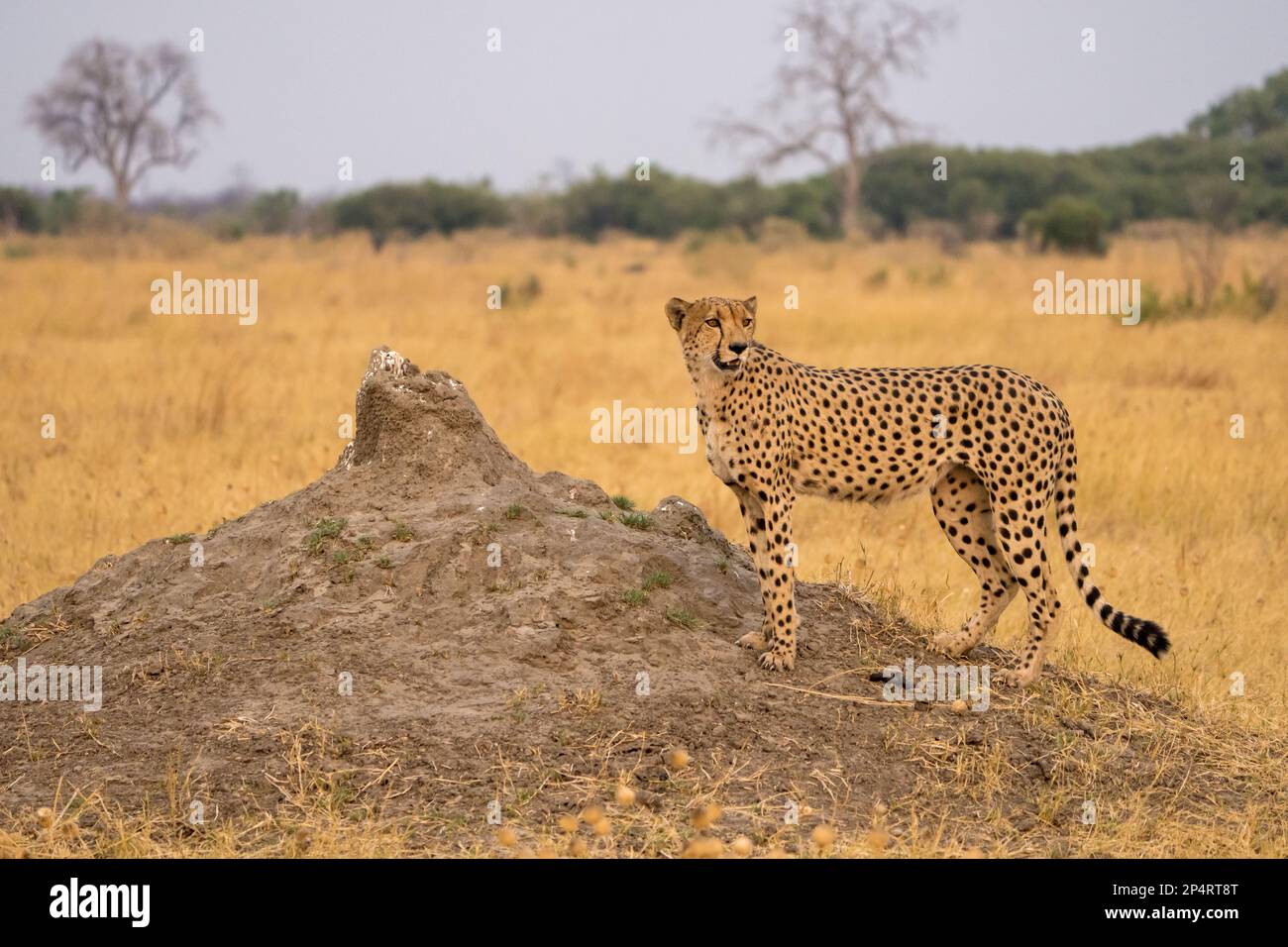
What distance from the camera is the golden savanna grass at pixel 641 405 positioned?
7.94 m

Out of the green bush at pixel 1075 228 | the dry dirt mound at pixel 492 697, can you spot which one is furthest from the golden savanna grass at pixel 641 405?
the green bush at pixel 1075 228

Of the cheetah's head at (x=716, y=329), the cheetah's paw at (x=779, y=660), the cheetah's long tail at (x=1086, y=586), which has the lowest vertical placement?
the cheetah's paw at (x=779, y=660)

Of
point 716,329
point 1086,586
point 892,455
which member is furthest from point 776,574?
point 1086,586

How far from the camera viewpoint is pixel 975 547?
19.8 ft

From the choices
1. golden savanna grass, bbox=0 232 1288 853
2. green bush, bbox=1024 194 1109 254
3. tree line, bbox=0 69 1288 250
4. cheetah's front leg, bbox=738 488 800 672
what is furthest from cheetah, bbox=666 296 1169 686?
tree line, bbox=0 69 1288 250

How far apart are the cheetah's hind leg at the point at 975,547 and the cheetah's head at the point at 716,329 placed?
3.77 feet

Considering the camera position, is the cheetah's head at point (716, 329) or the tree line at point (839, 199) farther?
the tree line at point (839, 199)

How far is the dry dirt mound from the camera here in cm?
483

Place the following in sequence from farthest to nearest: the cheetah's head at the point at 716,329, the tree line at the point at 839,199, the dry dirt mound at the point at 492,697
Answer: the tree line at the point at 839,199 → the cheetah's head at the point at 716,329 → the dry dirt mound at the point at 492,697

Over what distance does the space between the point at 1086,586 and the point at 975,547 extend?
503mm

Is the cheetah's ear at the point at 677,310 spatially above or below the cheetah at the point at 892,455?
above

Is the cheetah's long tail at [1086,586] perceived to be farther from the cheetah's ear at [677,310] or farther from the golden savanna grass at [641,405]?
the cheetah's ear at [677,310]

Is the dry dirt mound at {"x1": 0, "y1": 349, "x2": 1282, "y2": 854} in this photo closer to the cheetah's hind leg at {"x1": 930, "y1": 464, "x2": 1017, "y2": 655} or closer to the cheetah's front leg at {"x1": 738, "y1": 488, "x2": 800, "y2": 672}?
the cheetah's front leg at {"x1": 738, "y1": 488, "x2": 800, "y2": 672}

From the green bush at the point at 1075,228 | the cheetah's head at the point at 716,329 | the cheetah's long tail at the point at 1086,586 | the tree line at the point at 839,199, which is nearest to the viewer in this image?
the cheetah's head at the point at 716,329
